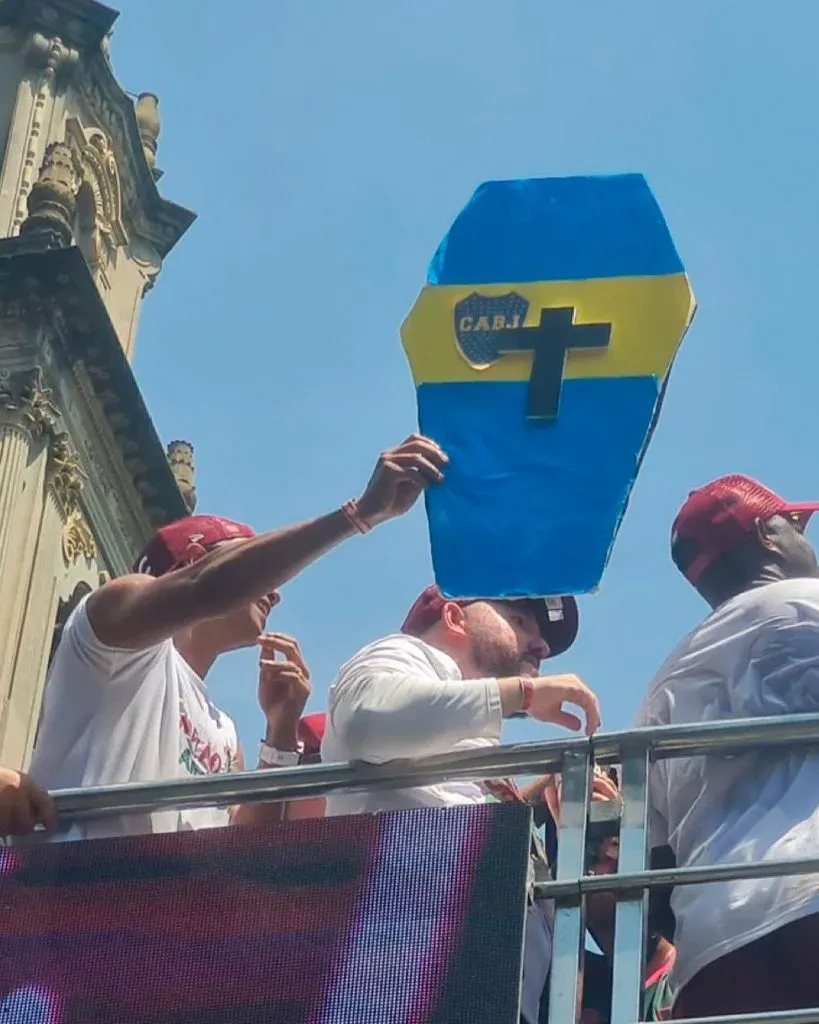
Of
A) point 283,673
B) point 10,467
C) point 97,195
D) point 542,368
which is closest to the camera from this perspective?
point 542,368

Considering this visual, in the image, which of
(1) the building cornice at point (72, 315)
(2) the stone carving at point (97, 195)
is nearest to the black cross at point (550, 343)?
(1) the building cornice at point (72, 315)

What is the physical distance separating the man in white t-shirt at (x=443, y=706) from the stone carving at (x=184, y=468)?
19391mm

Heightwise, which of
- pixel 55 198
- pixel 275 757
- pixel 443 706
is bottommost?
pixel 443 706

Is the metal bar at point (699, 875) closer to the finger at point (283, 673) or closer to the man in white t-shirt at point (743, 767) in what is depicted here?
the man in white t-shirt at point (743, 767)

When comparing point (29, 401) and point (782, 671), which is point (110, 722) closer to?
point (782, 671)

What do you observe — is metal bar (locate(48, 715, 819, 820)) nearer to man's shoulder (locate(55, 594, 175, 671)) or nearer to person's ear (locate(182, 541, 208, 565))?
man's shoulder (locate(55, 594, 175, 671))

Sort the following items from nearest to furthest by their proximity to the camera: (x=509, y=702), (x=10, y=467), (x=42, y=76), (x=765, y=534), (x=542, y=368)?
(x=509, y=702) < (x=765, y=534) < (x=542, y=368) < (x=10, y=467) < (x=42, y=76)

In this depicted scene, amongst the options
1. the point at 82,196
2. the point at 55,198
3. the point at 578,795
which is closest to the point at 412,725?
the point at 578,795

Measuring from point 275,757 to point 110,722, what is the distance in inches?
34.1

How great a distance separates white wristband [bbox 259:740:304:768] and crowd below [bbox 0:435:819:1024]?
10cm

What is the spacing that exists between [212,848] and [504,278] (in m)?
Answer: 2.10

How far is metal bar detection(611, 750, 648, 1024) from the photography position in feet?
16.0

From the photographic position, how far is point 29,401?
2278 cm

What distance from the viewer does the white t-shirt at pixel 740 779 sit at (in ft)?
17.2
